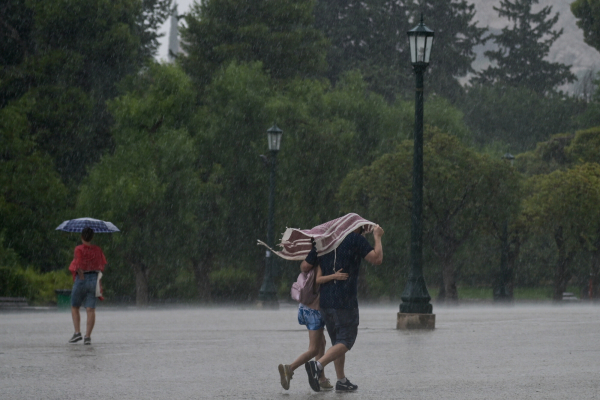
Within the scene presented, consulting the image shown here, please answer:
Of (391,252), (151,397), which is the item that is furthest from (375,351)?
(391,252)

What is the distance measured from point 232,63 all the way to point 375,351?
34.4 metres

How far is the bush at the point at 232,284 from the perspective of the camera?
4884cm

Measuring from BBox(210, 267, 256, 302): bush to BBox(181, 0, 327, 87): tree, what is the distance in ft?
31.6

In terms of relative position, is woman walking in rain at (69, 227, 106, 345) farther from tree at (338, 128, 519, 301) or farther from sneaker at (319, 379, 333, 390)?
tree at (338, 128, 519, 301)

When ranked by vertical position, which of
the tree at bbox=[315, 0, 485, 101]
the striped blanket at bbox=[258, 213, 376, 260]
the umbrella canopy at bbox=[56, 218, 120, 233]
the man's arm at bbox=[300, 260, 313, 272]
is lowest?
the man's arm at bbox=[300, 260, 313, 272]

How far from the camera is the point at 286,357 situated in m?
13.2

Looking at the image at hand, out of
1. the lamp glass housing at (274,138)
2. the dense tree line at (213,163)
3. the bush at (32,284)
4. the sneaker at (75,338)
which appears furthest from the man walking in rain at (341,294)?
the dense tree line at (213,163)

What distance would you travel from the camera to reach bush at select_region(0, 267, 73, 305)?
32375mm

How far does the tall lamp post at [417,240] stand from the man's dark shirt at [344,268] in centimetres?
957

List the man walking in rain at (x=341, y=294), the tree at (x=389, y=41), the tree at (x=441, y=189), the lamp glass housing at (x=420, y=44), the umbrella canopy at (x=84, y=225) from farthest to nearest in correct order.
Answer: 1. the tree at (x=389, y=41)
2. the tree at (x=441, y=189)
3. the lamp glass housing at (x=420, y=44)
4. the umbrella canopy at (x=84, y=225)
5. the man walking in rain at (x=341, y=294)

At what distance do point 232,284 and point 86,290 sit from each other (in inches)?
1344

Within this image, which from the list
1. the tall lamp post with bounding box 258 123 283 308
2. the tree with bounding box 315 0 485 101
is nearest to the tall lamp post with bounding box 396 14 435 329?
the tall lamp post with bounding box 258 123 283 308

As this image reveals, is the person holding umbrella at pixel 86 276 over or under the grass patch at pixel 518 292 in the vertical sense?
under

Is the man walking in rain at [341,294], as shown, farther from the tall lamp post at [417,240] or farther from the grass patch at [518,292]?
the grass patch at [518,292]
